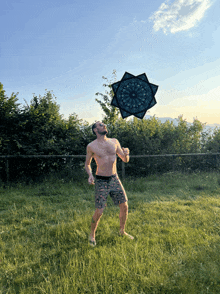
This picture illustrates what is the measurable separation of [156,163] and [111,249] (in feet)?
22.1

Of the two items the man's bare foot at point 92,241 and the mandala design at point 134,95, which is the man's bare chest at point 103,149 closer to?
the mandala design at point 134,95

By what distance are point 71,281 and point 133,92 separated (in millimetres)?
3042

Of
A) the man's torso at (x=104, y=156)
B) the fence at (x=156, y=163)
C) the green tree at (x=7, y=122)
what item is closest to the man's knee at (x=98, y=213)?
the man's torso at (x=104, y=156)

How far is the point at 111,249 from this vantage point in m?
3.24

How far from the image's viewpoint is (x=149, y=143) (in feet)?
32.0

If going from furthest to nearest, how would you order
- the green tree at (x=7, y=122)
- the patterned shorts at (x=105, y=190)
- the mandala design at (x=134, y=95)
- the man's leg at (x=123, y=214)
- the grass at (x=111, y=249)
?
the green tree at (x=7, y=122) < the mandala design at (x=134, y=95) < the man's leg at (x=123, y=214) < the patterned shorts at (x=105, y=190) < the grass at (x=111, y=249)

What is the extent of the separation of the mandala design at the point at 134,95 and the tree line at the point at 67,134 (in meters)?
5.15

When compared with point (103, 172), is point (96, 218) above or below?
below

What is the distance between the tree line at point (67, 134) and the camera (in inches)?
325

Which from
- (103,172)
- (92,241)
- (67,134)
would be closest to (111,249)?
(92,241)

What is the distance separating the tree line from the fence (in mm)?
205

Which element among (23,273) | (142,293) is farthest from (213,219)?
(23,273)

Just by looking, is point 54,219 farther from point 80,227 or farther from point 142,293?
point 142,293

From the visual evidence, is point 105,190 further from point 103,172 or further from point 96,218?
point 96,218
